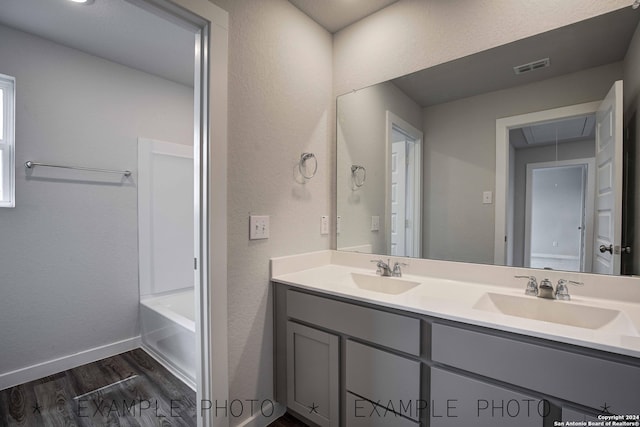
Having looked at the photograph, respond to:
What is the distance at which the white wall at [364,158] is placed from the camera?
6.18ft

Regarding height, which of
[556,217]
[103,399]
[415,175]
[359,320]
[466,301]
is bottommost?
[103,399]

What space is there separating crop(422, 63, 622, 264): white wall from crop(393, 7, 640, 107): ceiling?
0.15 feet

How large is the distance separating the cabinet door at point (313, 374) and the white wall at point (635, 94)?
129 cm

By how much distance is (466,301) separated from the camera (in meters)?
1.21

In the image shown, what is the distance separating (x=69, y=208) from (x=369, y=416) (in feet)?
8.15

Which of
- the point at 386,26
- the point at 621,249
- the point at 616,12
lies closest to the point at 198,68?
the point at 386,26

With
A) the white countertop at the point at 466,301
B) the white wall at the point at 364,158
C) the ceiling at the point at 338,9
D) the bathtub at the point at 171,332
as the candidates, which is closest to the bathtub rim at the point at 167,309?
the bathtub at the point at 171,332

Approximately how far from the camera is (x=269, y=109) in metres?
1.63

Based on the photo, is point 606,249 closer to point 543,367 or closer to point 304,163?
point 543,367

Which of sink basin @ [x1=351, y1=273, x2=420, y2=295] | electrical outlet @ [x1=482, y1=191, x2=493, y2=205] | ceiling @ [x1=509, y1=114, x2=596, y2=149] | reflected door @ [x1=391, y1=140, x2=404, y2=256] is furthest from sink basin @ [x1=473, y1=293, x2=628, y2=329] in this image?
ceiling @ [x1=509, y1=114, x2=596, y2=149]

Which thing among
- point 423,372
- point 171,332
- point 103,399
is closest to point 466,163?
point 423,372

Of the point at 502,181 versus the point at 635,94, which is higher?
the point at 635,94

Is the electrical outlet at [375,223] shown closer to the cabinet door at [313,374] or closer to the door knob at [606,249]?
the cabinet door at [313,374]

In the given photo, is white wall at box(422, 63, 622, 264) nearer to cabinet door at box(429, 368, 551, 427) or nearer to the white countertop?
the white countertop
